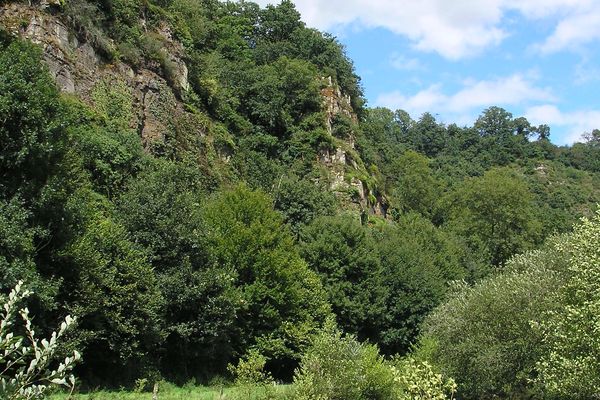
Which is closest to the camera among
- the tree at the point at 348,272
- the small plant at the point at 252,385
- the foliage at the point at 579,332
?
the foliage at the point at 579,332

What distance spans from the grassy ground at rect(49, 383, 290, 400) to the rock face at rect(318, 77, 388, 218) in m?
40.9

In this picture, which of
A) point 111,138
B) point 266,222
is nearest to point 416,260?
point 266,222

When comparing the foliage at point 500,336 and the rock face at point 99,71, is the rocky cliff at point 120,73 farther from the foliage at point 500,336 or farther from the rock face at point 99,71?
the foliage at point 500,336

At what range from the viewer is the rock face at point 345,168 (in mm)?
66688

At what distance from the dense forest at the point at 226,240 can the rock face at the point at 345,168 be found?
37cm

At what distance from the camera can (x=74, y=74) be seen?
34.8 m

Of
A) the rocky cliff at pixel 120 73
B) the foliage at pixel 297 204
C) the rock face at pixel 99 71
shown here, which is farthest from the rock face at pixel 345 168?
the rock face at pixel 99 71

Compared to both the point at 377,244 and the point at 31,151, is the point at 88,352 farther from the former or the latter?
the point at 377,244

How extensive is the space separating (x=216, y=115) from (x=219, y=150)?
7164 millimetres

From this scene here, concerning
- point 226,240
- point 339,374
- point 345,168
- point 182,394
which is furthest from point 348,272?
point 345,168

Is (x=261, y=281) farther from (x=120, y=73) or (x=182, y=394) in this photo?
(x=120, y=73)

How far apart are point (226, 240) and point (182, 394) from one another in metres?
11.3

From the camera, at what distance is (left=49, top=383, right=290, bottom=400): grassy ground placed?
19438 mm

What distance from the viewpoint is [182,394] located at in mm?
24734
